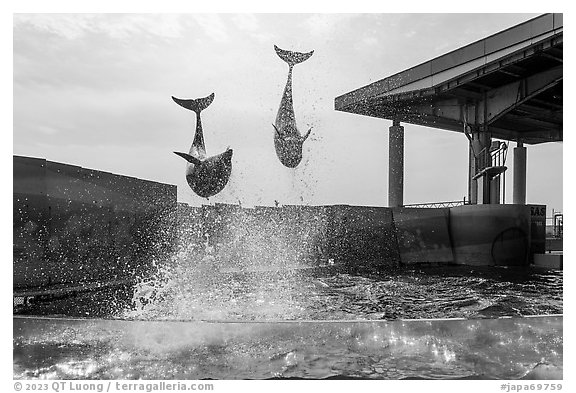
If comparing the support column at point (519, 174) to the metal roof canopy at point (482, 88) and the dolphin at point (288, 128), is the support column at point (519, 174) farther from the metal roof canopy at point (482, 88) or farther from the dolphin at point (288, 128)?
the dolphin at point (288, 128)

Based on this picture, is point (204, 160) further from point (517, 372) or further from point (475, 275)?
point (517, 372)

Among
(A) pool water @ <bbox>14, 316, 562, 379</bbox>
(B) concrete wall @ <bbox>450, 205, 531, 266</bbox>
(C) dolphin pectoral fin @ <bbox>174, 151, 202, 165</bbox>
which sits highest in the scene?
(C) dolphin pectoral fin @ <bbox>174, 151, 202, 165</bbox>

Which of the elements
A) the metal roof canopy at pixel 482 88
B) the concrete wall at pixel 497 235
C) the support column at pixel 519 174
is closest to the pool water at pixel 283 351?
the metal roof canopy at pixel 482 88

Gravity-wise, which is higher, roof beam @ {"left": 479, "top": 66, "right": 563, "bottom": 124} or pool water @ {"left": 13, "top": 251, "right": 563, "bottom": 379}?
roof beam @ {"left": 479, "top": 66, "right": 563, "bottom": 124}

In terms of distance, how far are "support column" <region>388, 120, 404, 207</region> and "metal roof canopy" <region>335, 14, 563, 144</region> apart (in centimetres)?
102

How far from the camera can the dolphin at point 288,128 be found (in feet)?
48.4

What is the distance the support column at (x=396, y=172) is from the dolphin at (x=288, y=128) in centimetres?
365

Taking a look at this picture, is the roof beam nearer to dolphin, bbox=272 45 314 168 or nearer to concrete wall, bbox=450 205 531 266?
concrete wall, bbox=450 205 531 266

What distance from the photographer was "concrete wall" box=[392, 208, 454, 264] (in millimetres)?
14273

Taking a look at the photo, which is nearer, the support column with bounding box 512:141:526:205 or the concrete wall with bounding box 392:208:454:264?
the concrete wall with bounding box 392:208:454:264

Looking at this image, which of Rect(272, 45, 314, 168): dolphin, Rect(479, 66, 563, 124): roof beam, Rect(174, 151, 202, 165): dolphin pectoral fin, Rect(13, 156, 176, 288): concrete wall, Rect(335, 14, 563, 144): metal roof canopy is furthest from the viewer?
Rect(272, 45, 314, 168): dolphin

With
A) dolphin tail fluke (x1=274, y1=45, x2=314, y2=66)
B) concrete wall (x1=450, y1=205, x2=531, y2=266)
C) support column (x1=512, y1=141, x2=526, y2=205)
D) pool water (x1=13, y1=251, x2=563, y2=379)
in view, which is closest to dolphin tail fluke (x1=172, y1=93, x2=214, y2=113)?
dolphin tail fluke (x1=274, y1=45, x2=314, y2=66)

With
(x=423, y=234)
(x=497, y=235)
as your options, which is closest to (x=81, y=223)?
(x=423, y=234)

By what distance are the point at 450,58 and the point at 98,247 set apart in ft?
38.0
